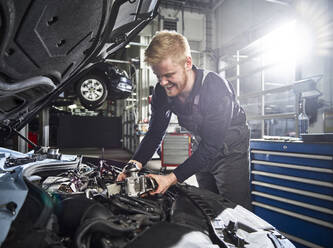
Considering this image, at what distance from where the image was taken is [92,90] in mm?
4086

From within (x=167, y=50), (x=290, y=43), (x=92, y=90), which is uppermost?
(x=290, y=43)

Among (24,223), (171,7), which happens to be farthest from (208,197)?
(171,7)

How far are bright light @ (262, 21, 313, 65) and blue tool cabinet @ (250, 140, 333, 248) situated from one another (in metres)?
2.08

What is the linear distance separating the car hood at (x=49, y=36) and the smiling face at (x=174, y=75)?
268 mm

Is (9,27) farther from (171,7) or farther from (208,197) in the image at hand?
(171,7)

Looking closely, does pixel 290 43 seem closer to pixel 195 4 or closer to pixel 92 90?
pixel 195 4

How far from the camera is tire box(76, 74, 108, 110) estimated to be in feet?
13.3

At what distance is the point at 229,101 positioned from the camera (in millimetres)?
1344

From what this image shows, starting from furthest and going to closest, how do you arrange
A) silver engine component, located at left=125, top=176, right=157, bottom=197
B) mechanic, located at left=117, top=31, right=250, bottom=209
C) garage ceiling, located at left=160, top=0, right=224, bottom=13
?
garage ceiling, located at left=160, top=0, right=224, bottom=13 < mechanic, located at left=117, top=31, right=250, bottom=209 < silver engine component, located at left=125, top=176, right=157, bottom=197

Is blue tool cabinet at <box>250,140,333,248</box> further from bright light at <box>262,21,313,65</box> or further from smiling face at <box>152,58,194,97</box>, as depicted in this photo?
bright light at <box>262,21,313,65</box>

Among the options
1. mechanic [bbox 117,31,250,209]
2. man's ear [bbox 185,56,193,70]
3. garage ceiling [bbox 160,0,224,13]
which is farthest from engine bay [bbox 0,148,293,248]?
garage ceiling [bbox 160,0,224,13]

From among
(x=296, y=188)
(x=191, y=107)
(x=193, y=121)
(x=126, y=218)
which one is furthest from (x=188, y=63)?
(x=296, y=188)

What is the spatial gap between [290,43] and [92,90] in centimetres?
357

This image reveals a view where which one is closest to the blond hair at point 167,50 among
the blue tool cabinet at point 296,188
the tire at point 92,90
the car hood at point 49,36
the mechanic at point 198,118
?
the mechanic at point 198,118
